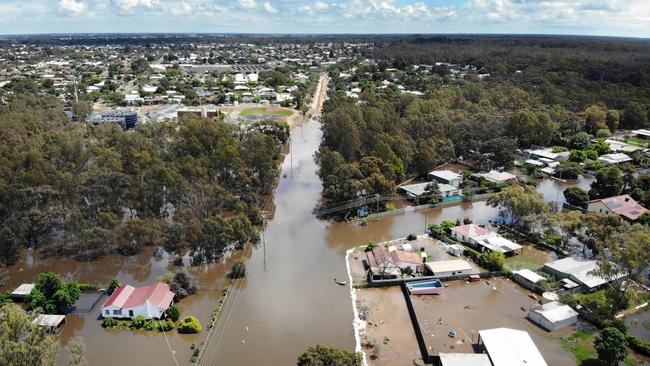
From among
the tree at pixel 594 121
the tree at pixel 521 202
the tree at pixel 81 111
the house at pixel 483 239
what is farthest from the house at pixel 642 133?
the tree at pixel 81 111

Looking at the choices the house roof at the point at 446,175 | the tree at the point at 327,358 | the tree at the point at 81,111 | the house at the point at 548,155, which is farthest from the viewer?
the tree at the point at 81,111

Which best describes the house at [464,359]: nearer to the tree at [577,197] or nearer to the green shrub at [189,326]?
the green shrub at [189,326]

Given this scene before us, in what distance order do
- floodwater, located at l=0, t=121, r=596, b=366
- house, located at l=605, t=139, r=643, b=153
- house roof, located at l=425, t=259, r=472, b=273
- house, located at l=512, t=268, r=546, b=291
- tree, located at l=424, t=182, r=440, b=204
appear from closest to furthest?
floodwater, located at l=0, t=121, r=596, b=366
house, located at l=512, t=268, r=546, b=291
house roof, located at l=425, t=259, r=472, b=273
tree, located at l=424, t=182, r=440, b=204
house, located at l=605, t=139, r=643, b=153

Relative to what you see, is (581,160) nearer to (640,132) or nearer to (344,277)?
(640,132)

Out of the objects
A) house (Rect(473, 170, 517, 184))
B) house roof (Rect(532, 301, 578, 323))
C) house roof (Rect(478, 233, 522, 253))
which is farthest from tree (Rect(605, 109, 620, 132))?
house roof (Rect(532, 301, 578, 323))

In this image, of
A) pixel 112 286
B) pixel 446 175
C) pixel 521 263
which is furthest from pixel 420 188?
pixel 112 286

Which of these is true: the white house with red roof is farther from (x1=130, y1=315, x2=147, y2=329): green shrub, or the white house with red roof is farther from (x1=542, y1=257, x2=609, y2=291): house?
(x1=542, y1=257, x2=609, y2=291): house

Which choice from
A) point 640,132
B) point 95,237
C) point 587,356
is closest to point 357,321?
point 587,356
